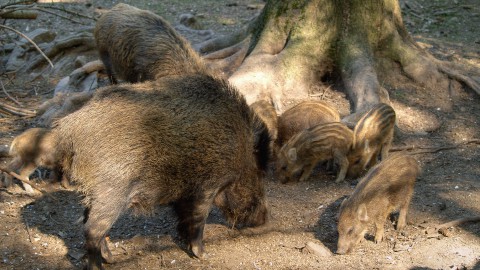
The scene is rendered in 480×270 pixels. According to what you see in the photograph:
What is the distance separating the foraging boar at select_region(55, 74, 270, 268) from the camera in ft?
12.9

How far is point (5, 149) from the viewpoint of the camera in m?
5.75

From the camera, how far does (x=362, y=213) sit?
4.50m

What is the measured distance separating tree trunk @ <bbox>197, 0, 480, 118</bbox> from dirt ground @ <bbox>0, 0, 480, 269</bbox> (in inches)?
9.5

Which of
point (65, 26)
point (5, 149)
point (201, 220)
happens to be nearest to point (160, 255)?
point (201, 220)

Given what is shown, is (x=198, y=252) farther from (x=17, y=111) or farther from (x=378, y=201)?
(x=17, y=111)

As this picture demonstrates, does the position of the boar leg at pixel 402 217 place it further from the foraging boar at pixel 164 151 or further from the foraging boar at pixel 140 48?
the foraging boar at pixel 140 48

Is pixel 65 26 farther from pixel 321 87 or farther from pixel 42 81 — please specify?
pixel 321 87

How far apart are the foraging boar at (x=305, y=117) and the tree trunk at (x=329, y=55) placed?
1.48ft

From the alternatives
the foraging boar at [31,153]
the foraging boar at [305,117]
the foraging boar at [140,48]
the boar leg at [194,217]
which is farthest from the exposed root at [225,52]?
the boar leg at [194,217]

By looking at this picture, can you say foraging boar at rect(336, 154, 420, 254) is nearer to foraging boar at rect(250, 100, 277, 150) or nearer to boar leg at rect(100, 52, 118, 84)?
foraging boar at rect(250, 100, 277, 150)

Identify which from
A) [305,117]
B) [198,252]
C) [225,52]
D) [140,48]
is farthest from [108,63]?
[198,252]

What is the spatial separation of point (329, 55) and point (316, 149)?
1484 mm

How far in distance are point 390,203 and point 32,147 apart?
9.84 feet

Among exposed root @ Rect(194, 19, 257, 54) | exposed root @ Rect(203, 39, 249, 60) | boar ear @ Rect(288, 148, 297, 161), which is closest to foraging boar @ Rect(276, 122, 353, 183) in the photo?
boar ear @ Rect(288, 148, 297, 161)
